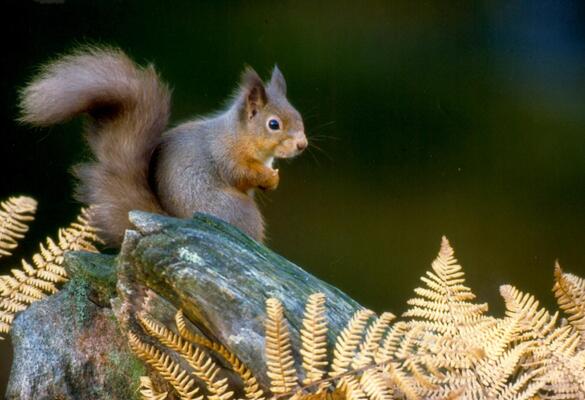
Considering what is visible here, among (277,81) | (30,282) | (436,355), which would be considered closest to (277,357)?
(436,355)

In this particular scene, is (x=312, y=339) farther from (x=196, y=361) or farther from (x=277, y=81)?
(x=277, y=81)

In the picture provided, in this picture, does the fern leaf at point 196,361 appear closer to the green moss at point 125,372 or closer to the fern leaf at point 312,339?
the fern leaf at point 312,339

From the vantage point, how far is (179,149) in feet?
5.80

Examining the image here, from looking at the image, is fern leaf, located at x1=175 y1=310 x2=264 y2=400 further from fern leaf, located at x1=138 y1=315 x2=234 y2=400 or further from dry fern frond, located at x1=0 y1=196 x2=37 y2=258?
dry fern frond, located at x1=0 y1=196 x2=37 y2=258

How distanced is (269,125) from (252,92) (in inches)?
3.3

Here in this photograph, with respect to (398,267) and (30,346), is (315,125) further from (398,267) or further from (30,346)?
(30,346)

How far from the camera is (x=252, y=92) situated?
1.82 meters

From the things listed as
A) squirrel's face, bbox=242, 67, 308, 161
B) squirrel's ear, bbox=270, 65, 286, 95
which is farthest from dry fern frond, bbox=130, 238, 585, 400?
squirrel's ear, bbox=270, 65, 286, 95

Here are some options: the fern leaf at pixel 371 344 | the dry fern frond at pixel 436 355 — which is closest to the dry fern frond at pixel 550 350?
the dry fern frond at pixel 436 355

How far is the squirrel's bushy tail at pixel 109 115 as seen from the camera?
5.24 ft

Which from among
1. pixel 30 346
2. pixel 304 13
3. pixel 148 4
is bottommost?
pixel 30 346

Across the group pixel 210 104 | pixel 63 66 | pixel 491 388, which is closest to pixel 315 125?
pixel 210 104

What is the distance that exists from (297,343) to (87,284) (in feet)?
1.53

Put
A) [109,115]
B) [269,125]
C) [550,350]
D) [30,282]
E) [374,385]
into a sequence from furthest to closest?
[269,125] < [109,115] < [30,282] < [550,350] < [374,385]
